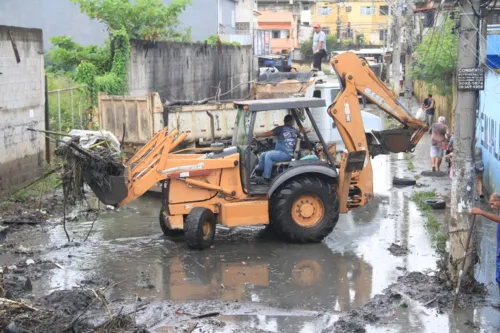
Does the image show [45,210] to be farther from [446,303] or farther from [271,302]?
[446,303]

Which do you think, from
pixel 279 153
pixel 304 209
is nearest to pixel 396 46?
pixel 279 153

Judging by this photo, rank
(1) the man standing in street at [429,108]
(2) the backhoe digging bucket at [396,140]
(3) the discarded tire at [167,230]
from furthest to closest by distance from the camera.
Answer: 1. (1) the man standing in street at [429,108]
2. (2) the backhoe digging bucket at [396,140]
3. (3) the discarded tire at [167,230]

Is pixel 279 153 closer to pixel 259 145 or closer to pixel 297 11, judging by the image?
pixel 259 145

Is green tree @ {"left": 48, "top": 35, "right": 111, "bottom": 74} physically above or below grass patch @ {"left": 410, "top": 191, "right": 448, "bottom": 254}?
above

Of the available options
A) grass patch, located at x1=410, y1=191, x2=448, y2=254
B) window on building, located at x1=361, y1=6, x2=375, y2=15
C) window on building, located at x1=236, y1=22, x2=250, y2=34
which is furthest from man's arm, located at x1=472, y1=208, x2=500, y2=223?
window on building, located at x1=361, y1=6, x2=375, y2=15

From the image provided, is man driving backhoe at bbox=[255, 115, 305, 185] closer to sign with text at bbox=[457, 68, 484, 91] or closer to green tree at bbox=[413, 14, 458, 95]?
sign with text at bbox=[457, 68, 484, 91]

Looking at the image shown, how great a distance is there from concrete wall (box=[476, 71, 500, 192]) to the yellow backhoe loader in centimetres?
347

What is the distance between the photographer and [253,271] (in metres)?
10.4

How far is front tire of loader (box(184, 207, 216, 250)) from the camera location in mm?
11172

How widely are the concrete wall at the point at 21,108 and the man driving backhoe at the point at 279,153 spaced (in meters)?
6.45

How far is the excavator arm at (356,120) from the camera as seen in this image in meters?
11.9

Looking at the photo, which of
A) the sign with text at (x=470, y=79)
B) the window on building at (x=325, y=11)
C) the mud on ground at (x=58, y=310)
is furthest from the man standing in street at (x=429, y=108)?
the window on building at (x=325, y=11)

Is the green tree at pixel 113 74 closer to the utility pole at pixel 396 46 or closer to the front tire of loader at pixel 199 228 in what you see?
the front tire of loader at pixel 199 228

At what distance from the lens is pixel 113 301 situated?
8945 millimetres
